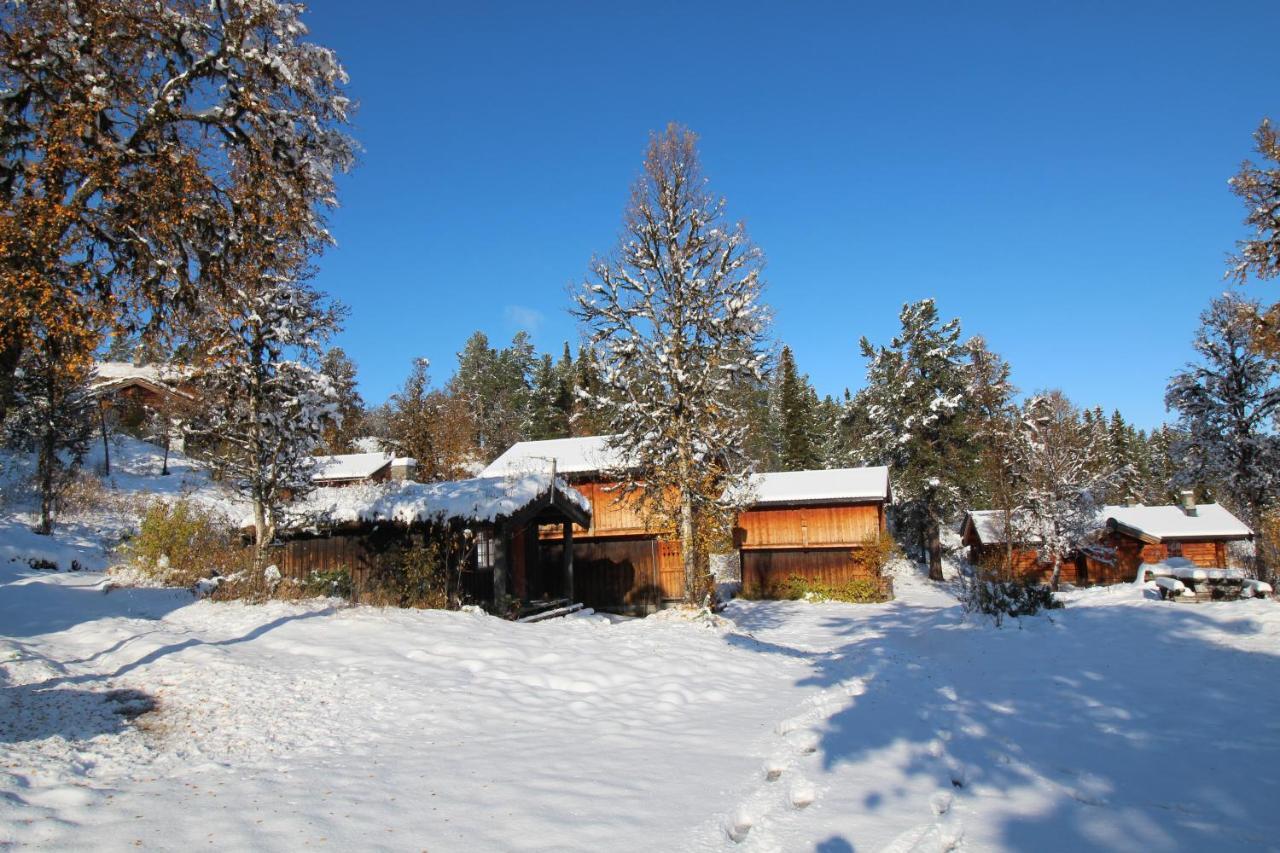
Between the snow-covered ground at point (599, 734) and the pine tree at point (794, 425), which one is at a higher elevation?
the pine tree at point (794, 425)

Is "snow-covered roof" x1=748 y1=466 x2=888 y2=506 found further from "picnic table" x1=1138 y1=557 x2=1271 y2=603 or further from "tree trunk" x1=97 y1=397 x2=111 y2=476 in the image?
"tree trunk" x1=97 y1=397 x2=111 y2=476

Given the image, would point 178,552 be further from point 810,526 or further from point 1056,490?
point 1056,490

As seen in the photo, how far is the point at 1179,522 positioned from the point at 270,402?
42313 mm

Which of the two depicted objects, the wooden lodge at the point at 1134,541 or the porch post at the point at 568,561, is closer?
the porch post at the point at 568,561

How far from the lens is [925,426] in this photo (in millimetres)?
40812

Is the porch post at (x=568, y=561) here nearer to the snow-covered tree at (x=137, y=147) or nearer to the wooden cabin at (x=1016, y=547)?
the snow-covered tree at (x=137, y=147)

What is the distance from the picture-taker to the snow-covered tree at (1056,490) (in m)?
32.7

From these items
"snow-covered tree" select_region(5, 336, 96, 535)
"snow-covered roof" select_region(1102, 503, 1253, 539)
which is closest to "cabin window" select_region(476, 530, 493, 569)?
"snow-covered tree" select_region(5, 336, 96, 535)

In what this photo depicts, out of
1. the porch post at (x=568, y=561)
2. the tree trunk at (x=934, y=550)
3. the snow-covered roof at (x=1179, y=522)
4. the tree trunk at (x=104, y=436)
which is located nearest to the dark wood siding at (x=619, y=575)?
the porch post at (x=568, y=561)

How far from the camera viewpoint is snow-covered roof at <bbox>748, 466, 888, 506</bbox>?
108 ft

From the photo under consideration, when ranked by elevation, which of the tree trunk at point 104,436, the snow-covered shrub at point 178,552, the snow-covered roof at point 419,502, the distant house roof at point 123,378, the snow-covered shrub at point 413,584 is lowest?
the snow-covered shrub at point 413,584

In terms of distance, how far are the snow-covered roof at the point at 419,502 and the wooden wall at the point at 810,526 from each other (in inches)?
670

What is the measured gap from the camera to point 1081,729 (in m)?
8.36

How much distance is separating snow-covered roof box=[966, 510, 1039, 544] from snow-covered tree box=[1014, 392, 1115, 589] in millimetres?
106
